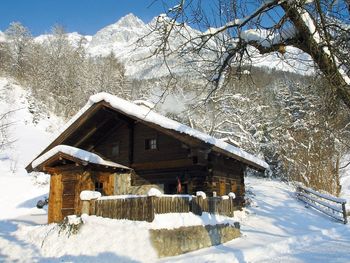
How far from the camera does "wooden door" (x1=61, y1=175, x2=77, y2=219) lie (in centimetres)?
1499

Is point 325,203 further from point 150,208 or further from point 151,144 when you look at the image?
point 150,208

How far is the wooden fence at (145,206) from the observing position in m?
10.4

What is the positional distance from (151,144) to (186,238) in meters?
7.77

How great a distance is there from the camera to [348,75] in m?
5.39

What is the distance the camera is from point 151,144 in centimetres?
1798

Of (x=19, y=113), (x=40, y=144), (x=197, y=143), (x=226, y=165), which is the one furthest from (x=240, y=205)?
(x=19, y=113)

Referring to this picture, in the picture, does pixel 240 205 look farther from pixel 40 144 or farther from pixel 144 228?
pixel 40 144

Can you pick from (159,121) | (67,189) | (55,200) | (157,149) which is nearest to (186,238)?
(159,121)

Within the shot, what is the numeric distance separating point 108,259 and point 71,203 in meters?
6.18

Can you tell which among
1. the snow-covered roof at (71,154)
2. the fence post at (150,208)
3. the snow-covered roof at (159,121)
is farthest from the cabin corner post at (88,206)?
the snow-covered roof at (159,121)

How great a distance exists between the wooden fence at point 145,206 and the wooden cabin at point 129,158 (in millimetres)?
2644

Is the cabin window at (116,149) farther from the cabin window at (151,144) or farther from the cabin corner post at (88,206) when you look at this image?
the cabin corner post at (88,206)

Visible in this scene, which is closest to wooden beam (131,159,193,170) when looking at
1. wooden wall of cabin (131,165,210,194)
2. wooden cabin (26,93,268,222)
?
wooden cabin (26,93,268,222)

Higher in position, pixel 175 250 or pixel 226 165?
pixel 226 165
